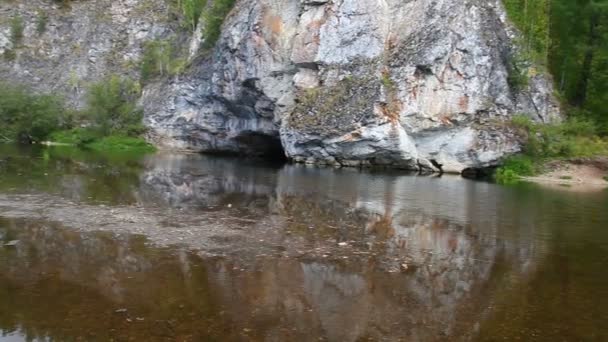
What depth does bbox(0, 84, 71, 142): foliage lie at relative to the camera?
58.4 m

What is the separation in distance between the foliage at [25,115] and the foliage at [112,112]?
14.9 ft

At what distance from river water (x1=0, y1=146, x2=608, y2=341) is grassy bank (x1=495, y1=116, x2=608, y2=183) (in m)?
16.9

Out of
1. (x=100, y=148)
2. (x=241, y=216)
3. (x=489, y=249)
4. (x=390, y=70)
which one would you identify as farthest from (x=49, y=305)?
(x=100, y=148)

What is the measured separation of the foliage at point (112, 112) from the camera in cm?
6269

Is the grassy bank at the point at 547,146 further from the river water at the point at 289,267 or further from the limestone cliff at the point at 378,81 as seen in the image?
the river water at the point at 289,267

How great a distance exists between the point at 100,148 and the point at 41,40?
26741mm

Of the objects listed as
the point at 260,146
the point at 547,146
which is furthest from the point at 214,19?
the point at 547,146

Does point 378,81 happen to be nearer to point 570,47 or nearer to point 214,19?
point 570,47

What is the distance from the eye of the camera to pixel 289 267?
12398 millimetres

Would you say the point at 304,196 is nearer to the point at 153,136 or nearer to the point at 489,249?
the point at 489,249

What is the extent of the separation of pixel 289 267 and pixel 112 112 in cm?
5704

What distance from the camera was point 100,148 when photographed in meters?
58.1

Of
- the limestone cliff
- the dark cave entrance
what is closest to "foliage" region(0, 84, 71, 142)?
the limestone cliff

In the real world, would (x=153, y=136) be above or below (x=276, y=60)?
below
